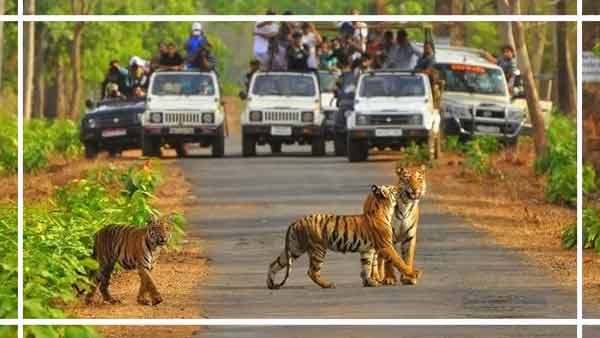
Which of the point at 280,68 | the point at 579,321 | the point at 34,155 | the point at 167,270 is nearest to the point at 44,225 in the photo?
the point at 167,270

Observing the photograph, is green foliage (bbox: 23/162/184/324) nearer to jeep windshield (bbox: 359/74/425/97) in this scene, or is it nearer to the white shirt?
jeep windshield (bbox: 359/74/425/97)

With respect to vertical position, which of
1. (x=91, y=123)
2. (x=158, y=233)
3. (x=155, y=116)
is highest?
(x=155, y=116)

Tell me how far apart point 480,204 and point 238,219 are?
3.49 meters

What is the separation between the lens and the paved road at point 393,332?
46.5 feet

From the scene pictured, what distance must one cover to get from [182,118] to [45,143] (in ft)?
9.46

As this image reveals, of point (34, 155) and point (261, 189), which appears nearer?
point (261, 189)

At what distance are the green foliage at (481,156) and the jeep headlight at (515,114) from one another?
10.9 ft

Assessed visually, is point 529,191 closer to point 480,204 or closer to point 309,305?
point 480,204

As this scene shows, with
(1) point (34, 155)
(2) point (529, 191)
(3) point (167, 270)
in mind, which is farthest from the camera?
(1) point (34, 155)

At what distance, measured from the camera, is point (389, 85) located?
122ft

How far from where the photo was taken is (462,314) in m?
15.5

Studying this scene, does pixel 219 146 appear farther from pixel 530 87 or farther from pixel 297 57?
pixel 530 87

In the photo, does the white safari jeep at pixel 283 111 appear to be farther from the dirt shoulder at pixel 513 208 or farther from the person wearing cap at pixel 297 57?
the dirt shoulder at pixel 513 208

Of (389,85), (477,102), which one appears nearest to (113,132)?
(389,85)
